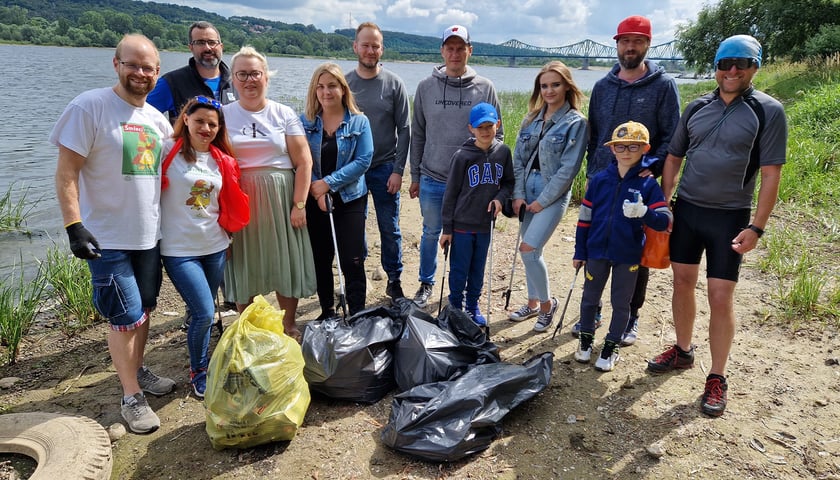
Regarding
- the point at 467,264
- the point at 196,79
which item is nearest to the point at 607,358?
the point at 467,264

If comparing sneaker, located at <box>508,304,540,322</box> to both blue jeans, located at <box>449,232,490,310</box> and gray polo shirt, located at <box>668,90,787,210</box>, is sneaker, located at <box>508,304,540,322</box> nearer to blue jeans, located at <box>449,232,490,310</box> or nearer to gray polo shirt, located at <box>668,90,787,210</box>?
blue jeans, located at <box>449,232,490,310</box>

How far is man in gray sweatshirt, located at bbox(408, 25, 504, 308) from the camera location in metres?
3.99

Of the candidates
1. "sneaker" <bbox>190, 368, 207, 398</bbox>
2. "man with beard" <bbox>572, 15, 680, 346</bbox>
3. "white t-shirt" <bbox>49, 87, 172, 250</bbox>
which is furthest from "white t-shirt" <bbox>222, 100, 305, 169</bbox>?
"man with beard" <bbox>572, 15, 680, 346</bbox>

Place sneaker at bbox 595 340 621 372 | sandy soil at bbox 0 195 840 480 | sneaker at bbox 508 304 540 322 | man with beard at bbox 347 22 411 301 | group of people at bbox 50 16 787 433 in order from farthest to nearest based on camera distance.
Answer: sneaker at bbox 508 304 540 322 < man with beard at bbox 347 22 411 301 < sneaker at bbox 595 340 621 372 < group of people at bbox 50 16 787 433 < sandy soil at bbox 0 195 840 480

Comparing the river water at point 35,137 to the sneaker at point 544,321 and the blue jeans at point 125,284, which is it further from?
the sneaker at point 544,321

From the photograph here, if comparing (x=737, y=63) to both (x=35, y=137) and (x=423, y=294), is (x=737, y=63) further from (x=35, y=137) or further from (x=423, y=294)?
(x=35, y=137)

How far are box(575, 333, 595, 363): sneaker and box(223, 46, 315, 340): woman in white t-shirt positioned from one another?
1.96 metres

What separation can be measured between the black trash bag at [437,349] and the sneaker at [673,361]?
1164mm

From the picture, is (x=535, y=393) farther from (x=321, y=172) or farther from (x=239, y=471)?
(x=321, y=172)

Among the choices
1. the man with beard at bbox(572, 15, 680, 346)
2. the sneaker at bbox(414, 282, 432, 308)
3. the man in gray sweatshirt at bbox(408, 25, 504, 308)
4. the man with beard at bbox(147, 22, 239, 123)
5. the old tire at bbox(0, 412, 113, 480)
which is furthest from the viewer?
the sneaker at bbox(414, 282, 432, 308)

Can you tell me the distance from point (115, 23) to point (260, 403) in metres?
67.7

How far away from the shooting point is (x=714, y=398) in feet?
10.2

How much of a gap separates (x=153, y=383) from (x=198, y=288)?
82 cm

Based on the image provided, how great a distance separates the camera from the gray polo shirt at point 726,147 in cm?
275
